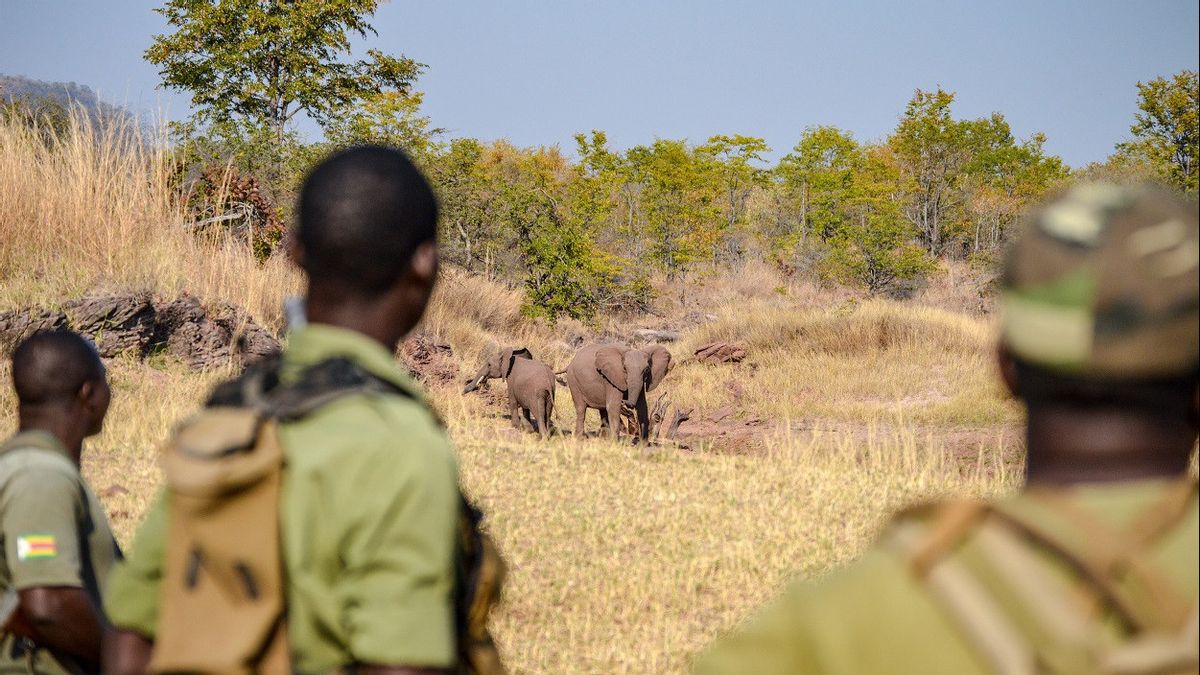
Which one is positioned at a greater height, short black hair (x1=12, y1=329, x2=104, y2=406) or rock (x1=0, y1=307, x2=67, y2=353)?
short black hair (x1=12, y1=329, x2=104, y2=406)

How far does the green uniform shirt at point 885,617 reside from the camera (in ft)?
4.43

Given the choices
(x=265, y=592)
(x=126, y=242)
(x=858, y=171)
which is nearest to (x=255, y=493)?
(x=265, y=592)

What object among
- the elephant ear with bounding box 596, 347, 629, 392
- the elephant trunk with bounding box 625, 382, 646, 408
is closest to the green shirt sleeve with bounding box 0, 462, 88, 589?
the elephant trunk with bounding box 625, 382, 646, 408

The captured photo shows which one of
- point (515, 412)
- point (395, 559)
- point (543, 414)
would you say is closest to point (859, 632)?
point (395, 559)

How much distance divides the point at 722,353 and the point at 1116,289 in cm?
2243

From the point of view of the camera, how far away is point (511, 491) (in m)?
9.85

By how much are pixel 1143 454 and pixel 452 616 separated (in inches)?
43.6

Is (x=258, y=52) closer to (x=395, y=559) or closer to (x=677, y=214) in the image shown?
(x=677, y=214)

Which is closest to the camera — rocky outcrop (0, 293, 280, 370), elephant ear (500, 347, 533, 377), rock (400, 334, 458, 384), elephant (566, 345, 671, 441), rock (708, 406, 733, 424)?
rocky outcrop (0, 293, 280, 370)

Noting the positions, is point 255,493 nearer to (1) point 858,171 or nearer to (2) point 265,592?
(2) point 265,592

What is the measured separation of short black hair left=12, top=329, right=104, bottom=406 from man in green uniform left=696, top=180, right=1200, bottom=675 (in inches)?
98.5

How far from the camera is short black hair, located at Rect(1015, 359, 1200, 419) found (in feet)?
4.83

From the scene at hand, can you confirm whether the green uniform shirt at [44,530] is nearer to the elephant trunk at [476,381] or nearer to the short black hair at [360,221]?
the short black hair at [360,221]

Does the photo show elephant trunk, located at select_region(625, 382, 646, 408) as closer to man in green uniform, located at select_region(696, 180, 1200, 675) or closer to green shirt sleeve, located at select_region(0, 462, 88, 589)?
green shirt sleeve, located at select_region(0, 462, 88, 589)
